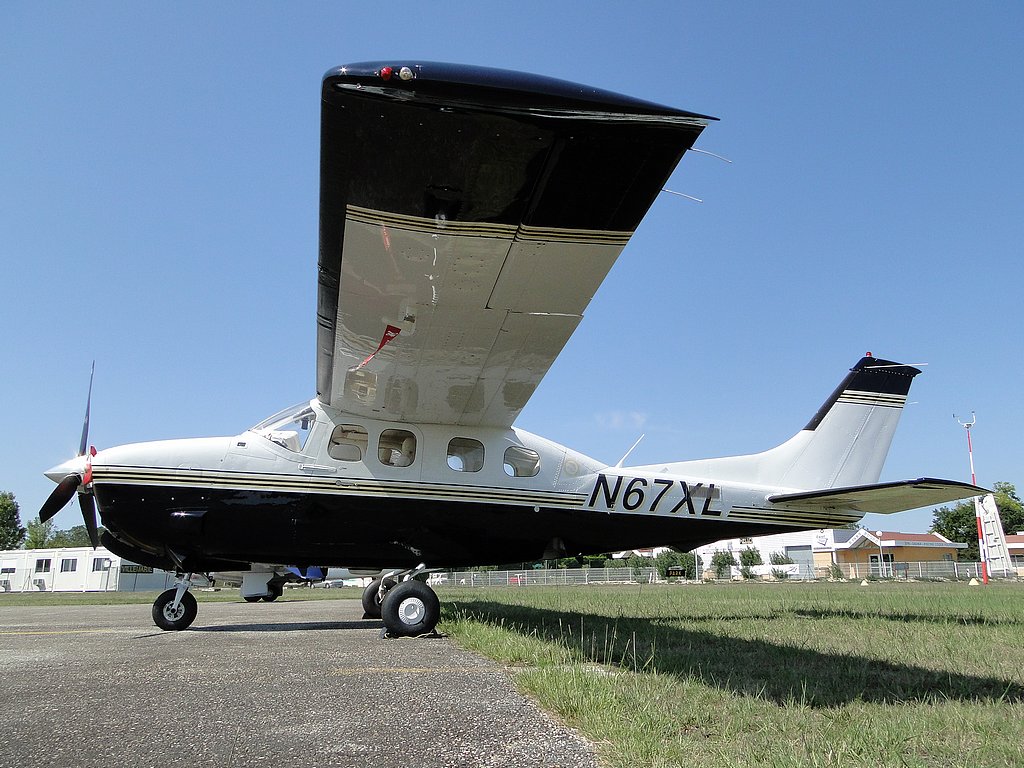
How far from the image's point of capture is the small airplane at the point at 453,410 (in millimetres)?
3875

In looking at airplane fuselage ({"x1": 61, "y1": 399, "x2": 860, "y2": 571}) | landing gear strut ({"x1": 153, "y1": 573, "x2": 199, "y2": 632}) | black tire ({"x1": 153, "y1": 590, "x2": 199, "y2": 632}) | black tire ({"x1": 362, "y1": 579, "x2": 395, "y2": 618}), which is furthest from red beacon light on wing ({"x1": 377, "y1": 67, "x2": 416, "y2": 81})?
black tire ({"x1": 362, "y1": 579, "x2": 395, "y2": 618})

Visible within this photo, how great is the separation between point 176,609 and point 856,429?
9.62 meters

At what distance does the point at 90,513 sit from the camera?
7.79 meters

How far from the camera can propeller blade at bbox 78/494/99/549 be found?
7613 millimetres

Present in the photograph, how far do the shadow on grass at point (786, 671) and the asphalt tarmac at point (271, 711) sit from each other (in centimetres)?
119

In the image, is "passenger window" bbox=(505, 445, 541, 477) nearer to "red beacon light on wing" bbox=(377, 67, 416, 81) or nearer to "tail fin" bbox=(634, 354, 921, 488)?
"tail fin" bbox=(634, 354, 921, 488)

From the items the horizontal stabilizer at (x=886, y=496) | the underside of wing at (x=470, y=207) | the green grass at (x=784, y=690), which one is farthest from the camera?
the horizontal stabilizer at (x=886, y=496)

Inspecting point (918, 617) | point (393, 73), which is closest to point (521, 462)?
point (393, 73)

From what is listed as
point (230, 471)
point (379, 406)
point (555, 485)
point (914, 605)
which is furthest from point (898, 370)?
point (230, 471)

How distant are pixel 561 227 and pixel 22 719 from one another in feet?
13.5

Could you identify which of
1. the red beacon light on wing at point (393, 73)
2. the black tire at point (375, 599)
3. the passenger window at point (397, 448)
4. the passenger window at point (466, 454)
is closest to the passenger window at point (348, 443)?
the passenger window at point (397, 448)

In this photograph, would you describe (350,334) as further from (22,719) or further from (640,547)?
(640,547)

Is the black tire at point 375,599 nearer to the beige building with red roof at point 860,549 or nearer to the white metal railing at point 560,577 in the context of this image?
the white metal railing at point 560,577

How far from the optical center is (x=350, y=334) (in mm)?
6582
